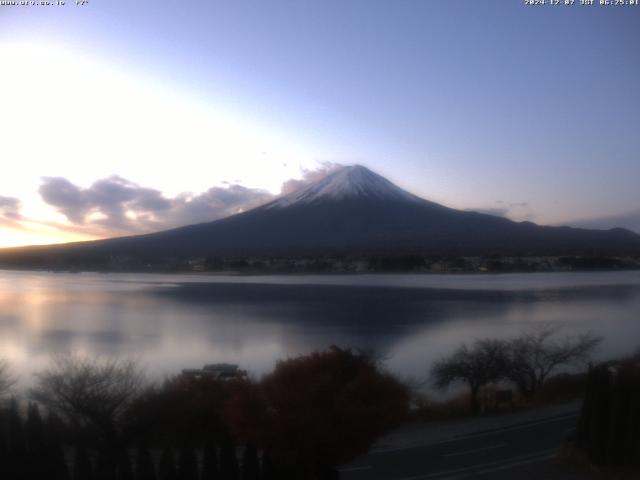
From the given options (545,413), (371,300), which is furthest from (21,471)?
(371,300)

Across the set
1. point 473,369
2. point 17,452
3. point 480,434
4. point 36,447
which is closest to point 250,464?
point 36,447

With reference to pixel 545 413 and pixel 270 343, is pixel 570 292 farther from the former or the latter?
pixel 545 413

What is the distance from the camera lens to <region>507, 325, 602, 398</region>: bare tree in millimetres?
9961

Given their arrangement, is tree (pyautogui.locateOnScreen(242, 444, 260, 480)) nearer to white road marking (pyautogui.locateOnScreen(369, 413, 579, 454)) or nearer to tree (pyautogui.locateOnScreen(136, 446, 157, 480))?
tree (pyautogui.locateOnScreen(136, 446, 157, 480))

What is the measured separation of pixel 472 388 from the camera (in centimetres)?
934

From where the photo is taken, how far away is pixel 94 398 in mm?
6500

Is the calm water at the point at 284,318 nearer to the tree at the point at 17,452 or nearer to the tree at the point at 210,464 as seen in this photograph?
the tree at the point at 17,452

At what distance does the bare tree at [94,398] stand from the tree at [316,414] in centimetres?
109

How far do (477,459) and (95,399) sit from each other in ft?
11.4

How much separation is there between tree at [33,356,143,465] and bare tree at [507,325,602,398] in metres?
5.31

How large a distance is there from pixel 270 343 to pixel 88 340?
3661mm

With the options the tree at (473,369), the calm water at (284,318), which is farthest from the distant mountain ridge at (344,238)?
the tree at (473,369)

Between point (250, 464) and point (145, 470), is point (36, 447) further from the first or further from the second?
point (250, 464)

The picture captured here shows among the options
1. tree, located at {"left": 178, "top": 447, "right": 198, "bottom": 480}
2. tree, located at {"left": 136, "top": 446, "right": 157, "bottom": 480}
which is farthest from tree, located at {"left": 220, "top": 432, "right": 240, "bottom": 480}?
tree, located at {"left": 136, "top": 446, "right": 157, "bottom": 480}
